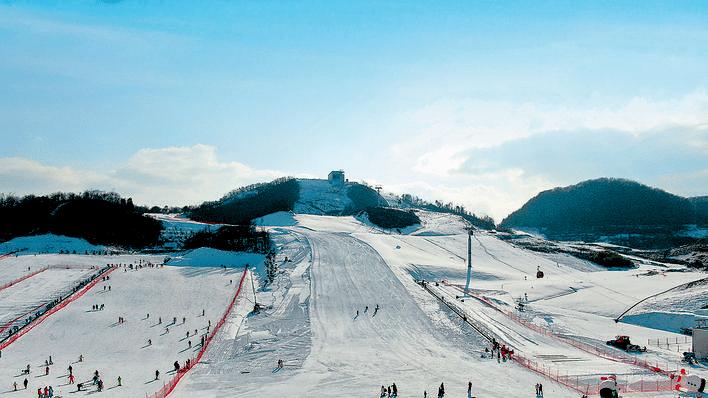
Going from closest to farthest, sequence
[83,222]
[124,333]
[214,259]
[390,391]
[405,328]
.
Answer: [390,391]
[124,333]
[405,328]
[214,259]
[83,222]

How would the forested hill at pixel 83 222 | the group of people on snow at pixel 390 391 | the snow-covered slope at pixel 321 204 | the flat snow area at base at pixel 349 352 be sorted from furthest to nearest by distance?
the snow-covered slope at pixel 321 204
the forested hill at pixel 83 222
the flat snow area at base at pixel 349 352
the group of people on snow at pixel 390 391

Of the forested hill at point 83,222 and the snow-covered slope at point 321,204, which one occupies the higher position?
the snow-covered slope at point 321,204

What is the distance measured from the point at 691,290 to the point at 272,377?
45116 mm

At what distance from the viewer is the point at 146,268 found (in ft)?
223

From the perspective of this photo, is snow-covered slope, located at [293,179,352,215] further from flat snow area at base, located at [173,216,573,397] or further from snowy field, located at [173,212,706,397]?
flat snow area at base, located at [173,216,573,397]

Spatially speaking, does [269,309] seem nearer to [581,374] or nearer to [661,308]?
[581,374]

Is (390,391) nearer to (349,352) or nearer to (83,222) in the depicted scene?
(349,352)

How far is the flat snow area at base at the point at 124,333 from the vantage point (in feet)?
108

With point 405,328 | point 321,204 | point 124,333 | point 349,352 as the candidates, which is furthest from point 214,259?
point 321,204

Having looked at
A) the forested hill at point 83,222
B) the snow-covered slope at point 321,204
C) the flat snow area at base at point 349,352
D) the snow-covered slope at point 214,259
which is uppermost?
the snow-covered slope at point 321,204

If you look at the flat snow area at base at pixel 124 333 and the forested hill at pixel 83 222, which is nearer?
the flat snow area at base at pixel 124 333

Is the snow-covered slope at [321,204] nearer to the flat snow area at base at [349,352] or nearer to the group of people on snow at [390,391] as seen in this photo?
the flat snow area at base at [349,352]

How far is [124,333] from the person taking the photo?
142 feet

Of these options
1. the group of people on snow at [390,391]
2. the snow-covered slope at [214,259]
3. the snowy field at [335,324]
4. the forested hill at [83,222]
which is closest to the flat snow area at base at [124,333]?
the snowy field at [335,324]
